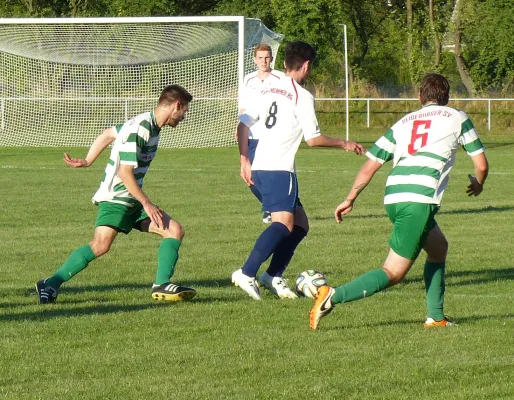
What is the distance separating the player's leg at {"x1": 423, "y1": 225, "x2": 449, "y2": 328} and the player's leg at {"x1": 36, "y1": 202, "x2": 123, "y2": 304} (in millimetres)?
2323

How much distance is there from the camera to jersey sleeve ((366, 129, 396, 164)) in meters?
6.52

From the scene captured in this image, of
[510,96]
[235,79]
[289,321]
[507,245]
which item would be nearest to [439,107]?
[289,321]

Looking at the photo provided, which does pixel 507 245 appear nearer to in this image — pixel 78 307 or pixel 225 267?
pixel 225 267

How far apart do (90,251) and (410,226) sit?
8.58 ft

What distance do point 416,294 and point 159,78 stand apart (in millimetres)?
20771

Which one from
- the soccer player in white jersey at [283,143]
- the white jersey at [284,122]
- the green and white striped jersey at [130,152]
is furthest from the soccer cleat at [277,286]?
the green and white striped jersey at [130,152]

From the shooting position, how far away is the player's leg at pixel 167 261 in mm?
7695

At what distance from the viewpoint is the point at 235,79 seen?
2770cm

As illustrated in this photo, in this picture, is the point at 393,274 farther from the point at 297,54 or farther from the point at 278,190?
the point at 297,54

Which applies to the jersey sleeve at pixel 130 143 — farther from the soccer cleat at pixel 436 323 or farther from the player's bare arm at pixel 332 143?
the soccer cleat at pixel 436 323

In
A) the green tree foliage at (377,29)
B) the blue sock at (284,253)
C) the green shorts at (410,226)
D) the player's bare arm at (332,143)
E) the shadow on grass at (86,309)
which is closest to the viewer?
the green shorts at (410,226)

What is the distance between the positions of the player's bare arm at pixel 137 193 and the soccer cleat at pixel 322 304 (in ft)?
4.79

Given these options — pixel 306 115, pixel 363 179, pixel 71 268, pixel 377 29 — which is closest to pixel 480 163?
pixel 363 179

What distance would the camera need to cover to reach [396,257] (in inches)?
257
